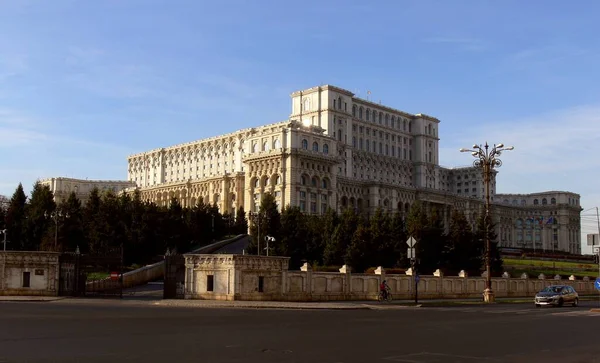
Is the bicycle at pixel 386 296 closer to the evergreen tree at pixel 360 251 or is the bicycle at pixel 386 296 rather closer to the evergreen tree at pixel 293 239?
the evergreen tree at pixel 360 251

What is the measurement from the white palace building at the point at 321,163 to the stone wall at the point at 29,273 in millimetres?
88294

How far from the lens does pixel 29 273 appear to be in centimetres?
4619

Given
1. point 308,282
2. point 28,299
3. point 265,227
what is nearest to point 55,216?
point 265,227

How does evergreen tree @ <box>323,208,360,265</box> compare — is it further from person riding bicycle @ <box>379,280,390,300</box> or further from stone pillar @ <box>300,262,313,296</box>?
stone pillar @ <box>300,262,313,296</box>

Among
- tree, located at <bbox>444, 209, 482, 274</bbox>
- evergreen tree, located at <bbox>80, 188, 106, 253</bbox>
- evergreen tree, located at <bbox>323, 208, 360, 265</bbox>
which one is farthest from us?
evergreen tree, located at <bbox>80, 188, 106, 253</bbox>

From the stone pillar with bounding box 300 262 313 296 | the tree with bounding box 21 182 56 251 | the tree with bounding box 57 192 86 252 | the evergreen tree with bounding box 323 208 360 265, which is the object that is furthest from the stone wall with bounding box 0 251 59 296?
the tree with bounding box 21 182 56 251

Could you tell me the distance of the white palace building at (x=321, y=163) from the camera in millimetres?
139375

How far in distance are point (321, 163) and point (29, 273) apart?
100205 millimetres

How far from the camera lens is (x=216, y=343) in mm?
17109

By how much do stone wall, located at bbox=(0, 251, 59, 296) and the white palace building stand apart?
290 ft

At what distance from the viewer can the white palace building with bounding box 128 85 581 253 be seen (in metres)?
139

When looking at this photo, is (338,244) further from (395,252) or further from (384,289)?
(384,289)

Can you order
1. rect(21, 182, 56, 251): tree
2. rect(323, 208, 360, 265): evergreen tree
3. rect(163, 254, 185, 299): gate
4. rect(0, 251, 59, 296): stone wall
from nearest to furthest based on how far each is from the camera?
rect(163, 254, 185, 299): gate < rect(0, 251, 59, 296): stone wall < rect(323, 208, 360, 265): evergreen tree < rect(21, 182, 56, 251): tree

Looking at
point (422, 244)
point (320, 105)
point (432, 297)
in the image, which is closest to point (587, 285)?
point (422, 244)
